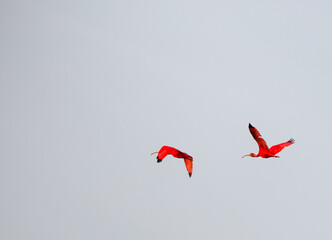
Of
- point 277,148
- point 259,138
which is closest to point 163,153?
point 259,138

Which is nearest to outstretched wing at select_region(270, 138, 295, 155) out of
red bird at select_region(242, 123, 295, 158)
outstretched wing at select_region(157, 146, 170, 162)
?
red bird at select_region(242, 123, 295, 158)

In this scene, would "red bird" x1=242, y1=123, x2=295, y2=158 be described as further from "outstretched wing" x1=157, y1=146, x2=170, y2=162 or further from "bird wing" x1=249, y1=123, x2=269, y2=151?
"outstretched wing" x1=157, y1=146, x2=170, y2=162

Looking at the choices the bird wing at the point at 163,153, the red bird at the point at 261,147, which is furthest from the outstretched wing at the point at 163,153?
the red bird at the point at 261,147

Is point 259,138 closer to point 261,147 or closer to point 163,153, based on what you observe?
point 261,147

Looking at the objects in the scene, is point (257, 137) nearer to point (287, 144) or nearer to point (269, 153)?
point (269, 153)

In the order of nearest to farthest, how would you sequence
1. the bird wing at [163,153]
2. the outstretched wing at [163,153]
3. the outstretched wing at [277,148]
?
the outstretched wing at [163,153], the bird wing at [163,153], the outstretched wing at [277,148]

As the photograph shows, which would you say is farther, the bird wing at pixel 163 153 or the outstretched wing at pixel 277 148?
the outstretched wing at pixel 277 148

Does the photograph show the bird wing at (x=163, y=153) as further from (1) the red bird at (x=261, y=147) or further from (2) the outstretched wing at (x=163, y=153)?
(1) the red bird at (x=261, y=147)

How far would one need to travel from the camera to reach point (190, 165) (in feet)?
219

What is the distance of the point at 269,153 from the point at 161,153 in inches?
472

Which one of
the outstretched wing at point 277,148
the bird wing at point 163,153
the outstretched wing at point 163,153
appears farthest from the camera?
the outstretched wing at point 277,148

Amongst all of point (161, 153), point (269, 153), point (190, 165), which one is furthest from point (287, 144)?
point (161, 153)

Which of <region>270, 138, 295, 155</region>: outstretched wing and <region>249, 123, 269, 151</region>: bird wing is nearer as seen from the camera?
<region>249, 123, 269, 151</region>: bird wing

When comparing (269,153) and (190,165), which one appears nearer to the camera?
(269,153)
